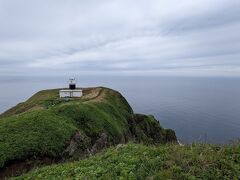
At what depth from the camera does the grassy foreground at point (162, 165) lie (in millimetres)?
10969

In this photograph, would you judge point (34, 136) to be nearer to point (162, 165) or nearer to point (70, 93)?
point (162, 165)

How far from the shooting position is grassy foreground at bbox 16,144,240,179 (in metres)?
11.0

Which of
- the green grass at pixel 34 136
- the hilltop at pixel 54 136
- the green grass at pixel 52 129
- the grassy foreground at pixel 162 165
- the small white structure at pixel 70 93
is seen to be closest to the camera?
the grassy foreground at pixel 162 165

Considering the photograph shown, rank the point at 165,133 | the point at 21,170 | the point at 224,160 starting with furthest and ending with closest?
the point at 165,133, the point at 21,170, the point at 224,160

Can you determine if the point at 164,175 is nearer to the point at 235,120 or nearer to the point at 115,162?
the point at 115,162

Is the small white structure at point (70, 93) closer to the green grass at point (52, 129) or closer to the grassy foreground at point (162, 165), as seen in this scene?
the green grass at point (52, 129)

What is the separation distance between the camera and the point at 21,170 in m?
21.0

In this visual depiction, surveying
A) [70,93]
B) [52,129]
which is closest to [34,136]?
[52,129]

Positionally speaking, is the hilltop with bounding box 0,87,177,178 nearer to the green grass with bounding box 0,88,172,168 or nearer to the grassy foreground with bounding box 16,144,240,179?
the green grass with bounding box 0,88,172,168

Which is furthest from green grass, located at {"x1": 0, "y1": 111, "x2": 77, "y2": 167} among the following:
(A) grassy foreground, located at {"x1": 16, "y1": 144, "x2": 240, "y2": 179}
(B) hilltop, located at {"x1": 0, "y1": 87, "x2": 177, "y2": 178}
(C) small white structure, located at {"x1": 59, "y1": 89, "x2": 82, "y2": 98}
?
(C) small white structure, located at {"x1": 59, "y1": 89, "x2": 82, "y2": 98}

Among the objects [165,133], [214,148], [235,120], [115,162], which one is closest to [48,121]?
[115,162]

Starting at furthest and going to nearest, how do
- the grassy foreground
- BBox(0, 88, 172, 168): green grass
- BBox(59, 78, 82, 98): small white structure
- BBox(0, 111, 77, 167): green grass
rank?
BBox(59, 78, 82, 98): small white structure
BBox(0, 88, 172, 168): green grass
BBox(0, 111, 77, 167): green grass
the grassy foreground

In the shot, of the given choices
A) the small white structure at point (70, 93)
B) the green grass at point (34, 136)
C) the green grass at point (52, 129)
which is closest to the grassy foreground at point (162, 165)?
the green grass at point (34, 136)

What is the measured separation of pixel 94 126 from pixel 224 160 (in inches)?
866
